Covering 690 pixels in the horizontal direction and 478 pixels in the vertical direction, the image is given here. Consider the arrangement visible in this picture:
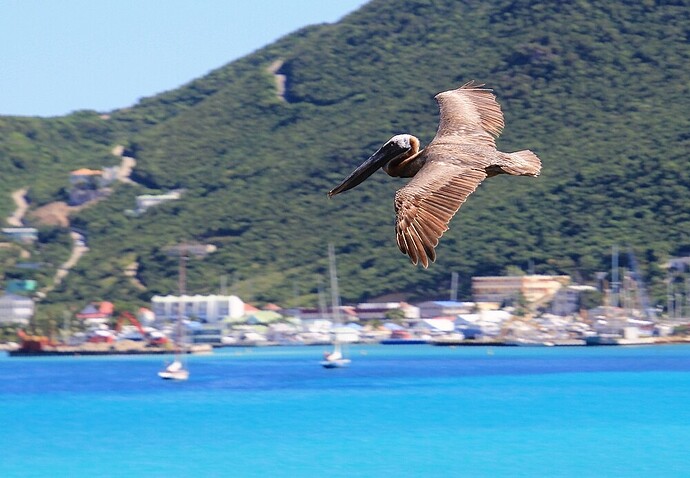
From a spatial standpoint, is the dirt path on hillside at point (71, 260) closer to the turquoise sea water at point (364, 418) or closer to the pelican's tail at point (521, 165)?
the turquoise sea water at point (364, 418)

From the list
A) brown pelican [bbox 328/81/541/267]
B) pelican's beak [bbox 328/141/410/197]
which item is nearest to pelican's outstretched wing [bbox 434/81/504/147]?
brown pelican [bbox 328/81/541/267]

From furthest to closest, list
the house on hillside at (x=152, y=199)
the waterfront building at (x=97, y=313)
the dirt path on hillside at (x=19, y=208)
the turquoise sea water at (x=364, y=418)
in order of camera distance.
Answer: the dirt path on hillside at (x=19, y=208)
the house on hillside at (x=152, y=199)
the waterfront building at (x=97, y=313)
the turquoise sea water at (x=364, y=418)

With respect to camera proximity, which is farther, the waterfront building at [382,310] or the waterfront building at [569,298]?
the waterfront building at [382,310]

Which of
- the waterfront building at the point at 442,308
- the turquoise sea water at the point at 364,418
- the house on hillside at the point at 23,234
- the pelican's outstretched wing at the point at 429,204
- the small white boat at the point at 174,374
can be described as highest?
the house on hillside at the point at 23,234

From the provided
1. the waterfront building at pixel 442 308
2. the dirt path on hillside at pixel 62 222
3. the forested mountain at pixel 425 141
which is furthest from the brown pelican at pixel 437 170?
the dirt path on hillside at pixel 62 222

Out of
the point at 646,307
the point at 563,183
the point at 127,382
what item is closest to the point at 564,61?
the point at 563,183

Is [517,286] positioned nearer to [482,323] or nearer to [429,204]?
[482,323]

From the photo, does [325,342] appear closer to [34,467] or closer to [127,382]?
[127,382]
